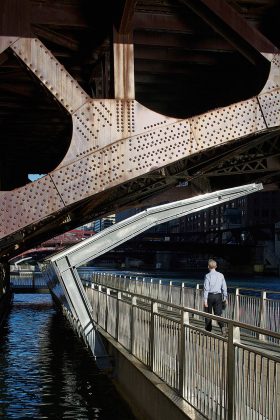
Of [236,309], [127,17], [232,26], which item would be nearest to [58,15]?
[127,17]

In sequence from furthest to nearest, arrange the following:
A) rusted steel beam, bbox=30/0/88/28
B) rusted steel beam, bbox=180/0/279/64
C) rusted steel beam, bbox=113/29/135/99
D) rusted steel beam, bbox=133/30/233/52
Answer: rusted steel beam, bbox=133/30/233/52
rusted steel beam, bbox=30/0/88/28
rusted steel beam, bbox=180/0/279/64
rusted steel beam, bbox=113/29/135/99

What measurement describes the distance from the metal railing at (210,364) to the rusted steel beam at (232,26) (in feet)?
18.3

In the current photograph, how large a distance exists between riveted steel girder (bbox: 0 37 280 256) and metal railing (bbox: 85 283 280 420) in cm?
248

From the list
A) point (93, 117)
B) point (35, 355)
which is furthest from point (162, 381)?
point (35, 355)

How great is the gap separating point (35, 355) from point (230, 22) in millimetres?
11749

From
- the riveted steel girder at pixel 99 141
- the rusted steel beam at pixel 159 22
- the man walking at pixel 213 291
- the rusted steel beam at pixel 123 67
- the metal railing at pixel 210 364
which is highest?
the rusted steel beam at pixel 159 22

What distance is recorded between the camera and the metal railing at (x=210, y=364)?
622 centimetres

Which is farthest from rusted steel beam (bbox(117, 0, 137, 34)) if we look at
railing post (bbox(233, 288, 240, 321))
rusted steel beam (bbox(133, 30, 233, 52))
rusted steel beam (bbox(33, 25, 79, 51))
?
railing post (bbox(233, 288, 240, 321))

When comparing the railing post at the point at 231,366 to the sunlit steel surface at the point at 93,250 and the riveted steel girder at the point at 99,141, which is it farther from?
the sunlit steel surface at the point at 93,250

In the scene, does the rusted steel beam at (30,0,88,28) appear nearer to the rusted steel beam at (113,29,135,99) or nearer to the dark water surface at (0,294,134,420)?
the rusted steel beam at (113,29,135,99)

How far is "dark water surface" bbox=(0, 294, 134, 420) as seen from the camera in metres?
12.4

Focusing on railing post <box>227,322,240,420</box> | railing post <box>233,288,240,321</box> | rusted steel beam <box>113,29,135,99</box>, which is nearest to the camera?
railing post <box>227,322,240,420</box>

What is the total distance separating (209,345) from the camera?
303 inches

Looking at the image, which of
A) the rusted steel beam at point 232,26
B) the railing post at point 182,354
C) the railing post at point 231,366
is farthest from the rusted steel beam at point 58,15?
the railing post at point 231,366
